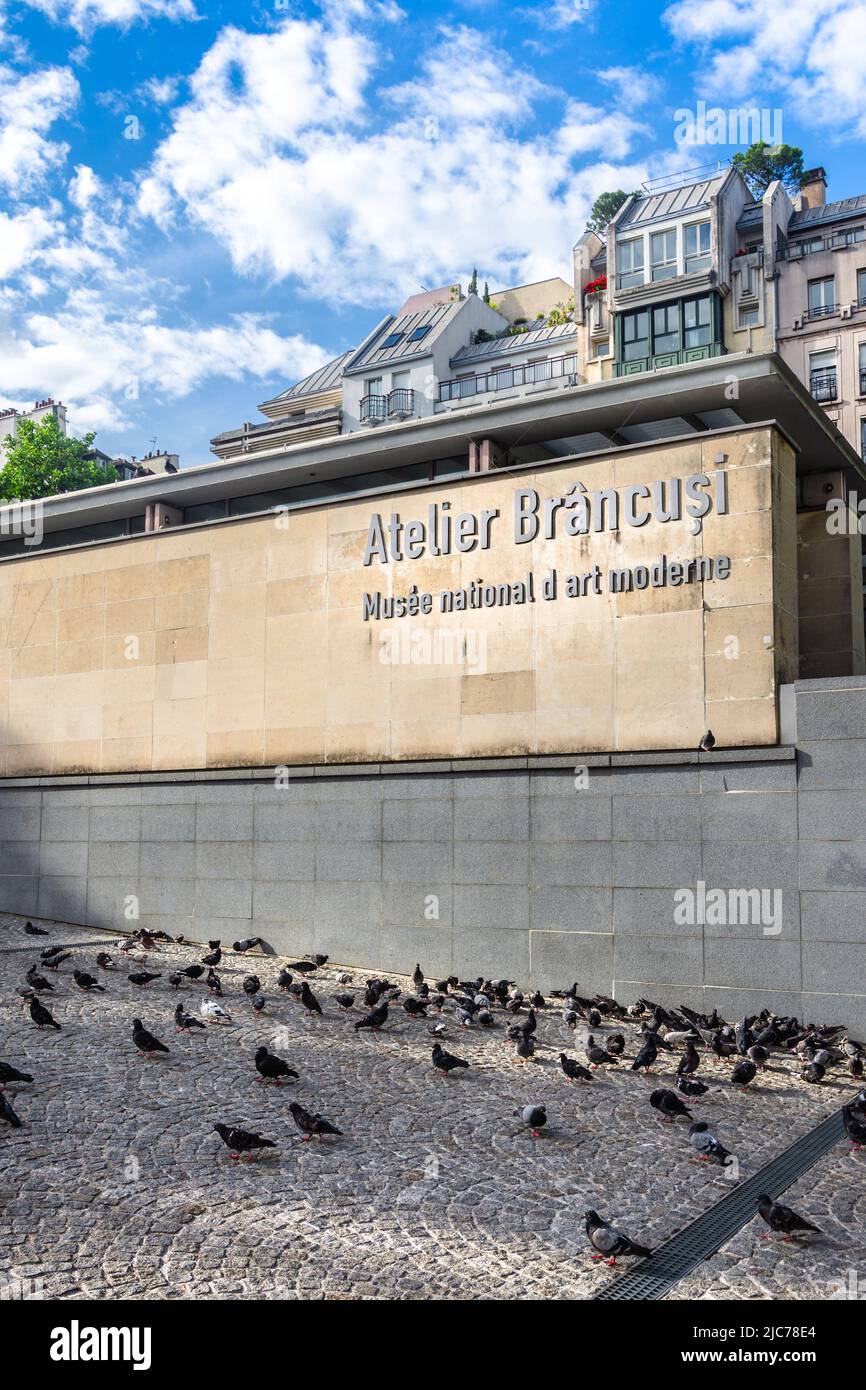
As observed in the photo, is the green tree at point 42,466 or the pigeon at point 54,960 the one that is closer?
the pigeon at point 54,960

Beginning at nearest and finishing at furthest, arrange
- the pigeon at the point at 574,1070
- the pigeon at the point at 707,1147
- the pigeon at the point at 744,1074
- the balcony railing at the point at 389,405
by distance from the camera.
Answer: the pigeon at the point at 707,1147
the pigeon at the point at 574,1070
the pigeon at the point at 744,1074
the balcony railing at the point at 389,405

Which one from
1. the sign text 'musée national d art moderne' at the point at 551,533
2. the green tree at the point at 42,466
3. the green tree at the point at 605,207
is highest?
the green tree at the point at 605,207

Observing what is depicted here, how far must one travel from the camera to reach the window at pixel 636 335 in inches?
2029

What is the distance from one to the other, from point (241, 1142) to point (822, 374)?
46.6m

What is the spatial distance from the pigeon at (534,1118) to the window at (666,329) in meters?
44.6

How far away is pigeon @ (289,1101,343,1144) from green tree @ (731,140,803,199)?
195 ft

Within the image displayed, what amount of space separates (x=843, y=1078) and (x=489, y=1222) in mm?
7180

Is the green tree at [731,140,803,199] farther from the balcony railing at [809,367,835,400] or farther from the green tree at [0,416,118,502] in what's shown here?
the green tree at [0,416,118,502]

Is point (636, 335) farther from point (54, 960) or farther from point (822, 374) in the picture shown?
point (54, 960)

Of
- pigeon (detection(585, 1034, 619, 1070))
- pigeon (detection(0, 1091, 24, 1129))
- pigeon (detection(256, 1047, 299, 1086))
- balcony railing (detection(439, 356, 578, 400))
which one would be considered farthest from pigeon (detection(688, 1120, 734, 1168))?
balcony railing (detection(439, 356, 578, 400))

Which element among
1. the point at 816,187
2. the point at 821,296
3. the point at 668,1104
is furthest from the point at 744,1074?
the point at 816,187

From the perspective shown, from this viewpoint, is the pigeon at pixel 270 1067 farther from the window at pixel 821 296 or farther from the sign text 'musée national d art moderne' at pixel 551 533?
the window at pixel 821 296

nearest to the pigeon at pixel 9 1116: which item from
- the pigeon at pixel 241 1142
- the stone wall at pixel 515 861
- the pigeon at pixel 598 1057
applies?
the pigeon at pixel 241 1142

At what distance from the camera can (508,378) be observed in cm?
5794
